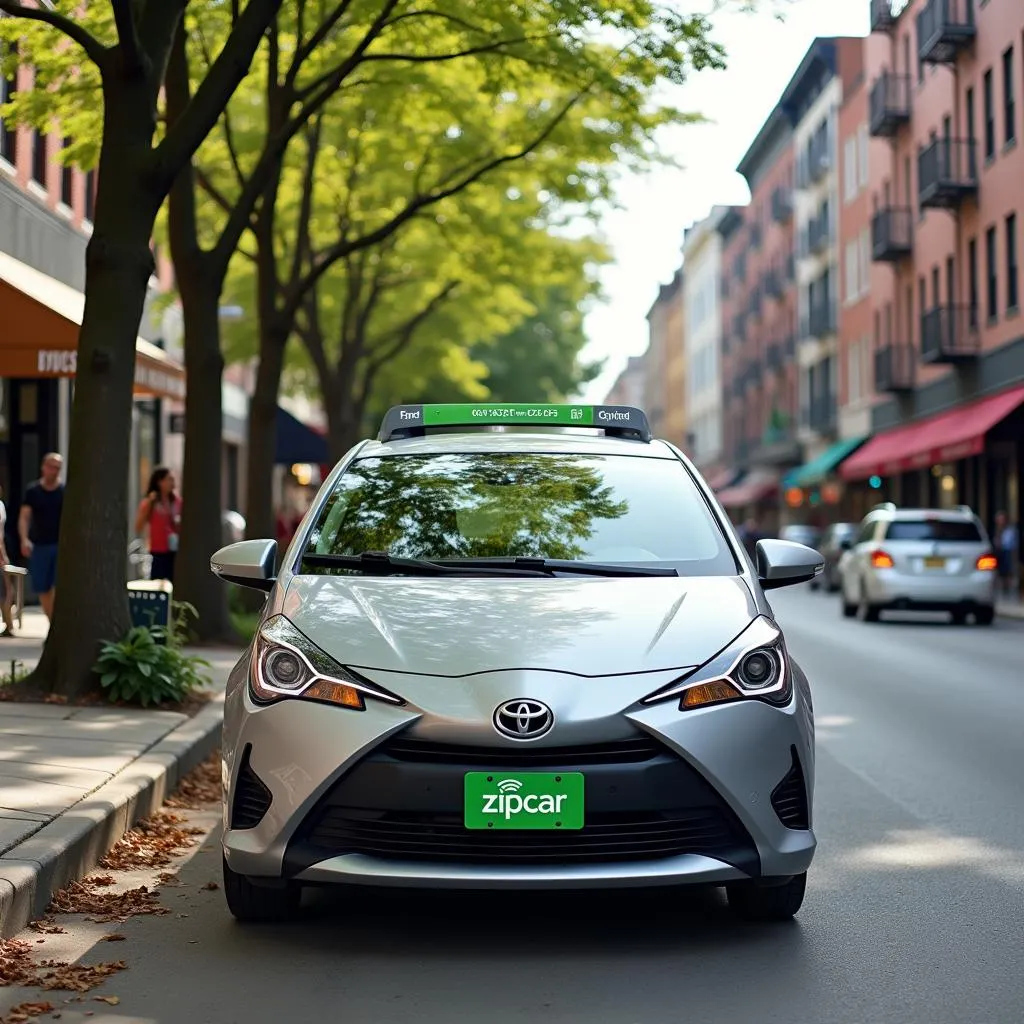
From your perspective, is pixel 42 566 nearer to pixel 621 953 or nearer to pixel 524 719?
pixel 621 953

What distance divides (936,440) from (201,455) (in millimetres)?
25595

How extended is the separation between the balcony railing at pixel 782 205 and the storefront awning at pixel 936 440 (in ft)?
62.3

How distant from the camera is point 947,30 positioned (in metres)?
40.2

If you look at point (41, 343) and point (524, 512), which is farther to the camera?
point (41, 343)

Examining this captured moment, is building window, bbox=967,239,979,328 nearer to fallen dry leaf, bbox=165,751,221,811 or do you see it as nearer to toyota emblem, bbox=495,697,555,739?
fallen dry leaf, bbox=165,751,221,811

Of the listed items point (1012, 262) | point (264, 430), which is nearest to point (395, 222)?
point (264, 430)

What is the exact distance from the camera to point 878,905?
262 inches

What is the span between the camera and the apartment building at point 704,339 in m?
95.9

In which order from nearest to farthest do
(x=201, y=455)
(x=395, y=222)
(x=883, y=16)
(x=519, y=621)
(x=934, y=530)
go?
(x=519, y=621), (x=201, y=455), (x=395, y=222), (x=934, y=530), (x=883, y=16)

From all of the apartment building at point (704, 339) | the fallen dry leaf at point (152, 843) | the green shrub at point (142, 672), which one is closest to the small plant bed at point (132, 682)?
the green shrub at point (142, 672)

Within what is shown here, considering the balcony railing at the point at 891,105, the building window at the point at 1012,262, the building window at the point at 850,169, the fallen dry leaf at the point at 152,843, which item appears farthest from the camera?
the building window at the point at 850,169

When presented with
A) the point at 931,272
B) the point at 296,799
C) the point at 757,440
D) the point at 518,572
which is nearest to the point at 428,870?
the point at 296,799

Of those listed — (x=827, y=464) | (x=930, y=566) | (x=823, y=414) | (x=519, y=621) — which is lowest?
(x=930, y=566)

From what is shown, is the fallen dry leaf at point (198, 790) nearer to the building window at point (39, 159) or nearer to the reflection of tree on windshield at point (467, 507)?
the reflection of tree on windshield at point (467, 507)
